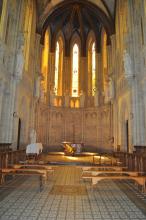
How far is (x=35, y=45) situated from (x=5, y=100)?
10.5 m

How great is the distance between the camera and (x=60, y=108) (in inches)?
1054

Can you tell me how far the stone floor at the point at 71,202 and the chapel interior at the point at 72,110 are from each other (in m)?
0.03

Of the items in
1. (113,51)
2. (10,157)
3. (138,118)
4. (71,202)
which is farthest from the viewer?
(113,51)

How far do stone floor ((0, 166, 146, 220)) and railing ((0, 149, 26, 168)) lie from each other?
3.35ft

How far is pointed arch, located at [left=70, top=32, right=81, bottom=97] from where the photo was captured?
2848cm

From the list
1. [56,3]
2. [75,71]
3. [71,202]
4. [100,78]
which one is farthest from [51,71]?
[71,202]

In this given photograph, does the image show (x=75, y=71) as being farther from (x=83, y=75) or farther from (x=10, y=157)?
Result: (x=10, y=157)

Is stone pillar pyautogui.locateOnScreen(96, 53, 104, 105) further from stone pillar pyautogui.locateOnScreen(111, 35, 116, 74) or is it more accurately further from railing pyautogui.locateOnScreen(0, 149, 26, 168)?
railing pyautogui.locateOnScreen(0, 149, 26, 168)

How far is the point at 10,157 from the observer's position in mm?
10039

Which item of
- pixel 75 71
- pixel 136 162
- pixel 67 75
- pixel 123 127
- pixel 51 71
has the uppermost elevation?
pixel 75 71

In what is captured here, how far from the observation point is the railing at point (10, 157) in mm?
8797

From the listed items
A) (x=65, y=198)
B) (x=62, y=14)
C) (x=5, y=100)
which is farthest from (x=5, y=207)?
(x=62, y=14)

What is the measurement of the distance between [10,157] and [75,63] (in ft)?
70.8

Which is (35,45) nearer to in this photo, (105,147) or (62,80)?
(62,80)
